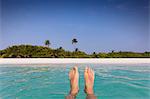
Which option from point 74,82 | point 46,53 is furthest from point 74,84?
point 46,53

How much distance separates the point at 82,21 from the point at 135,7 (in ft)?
10.2

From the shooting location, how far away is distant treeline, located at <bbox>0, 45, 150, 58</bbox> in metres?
14.6

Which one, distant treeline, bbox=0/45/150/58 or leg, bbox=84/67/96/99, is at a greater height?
distant treeline, bbox=0/45/150/58

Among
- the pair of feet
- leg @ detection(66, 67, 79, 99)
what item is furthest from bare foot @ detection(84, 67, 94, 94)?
leg @ detection(66, 67, 79, 99)

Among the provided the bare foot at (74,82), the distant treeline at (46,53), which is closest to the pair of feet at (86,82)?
the bare foot at (74,82)

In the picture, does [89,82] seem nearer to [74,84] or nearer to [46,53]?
[74,84]

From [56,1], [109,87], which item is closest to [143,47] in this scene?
[56,1]

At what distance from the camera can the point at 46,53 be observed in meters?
15.0

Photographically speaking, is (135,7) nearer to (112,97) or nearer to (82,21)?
(82,21)

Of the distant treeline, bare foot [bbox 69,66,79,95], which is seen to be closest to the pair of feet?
bare foot [bbox 69,66,79,95]

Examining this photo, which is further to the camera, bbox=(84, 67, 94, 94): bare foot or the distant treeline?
the distant treeline

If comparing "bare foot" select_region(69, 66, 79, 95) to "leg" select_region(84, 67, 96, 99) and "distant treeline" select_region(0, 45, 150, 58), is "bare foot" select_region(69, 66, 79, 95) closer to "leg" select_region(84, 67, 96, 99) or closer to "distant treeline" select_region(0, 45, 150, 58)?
"leg" select_region(84, 67, 96, 99)

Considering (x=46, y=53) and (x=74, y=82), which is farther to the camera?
(x=46, y=53)

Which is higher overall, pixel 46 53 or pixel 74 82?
pixel 46 53
